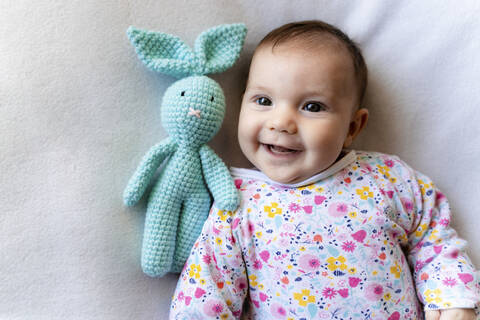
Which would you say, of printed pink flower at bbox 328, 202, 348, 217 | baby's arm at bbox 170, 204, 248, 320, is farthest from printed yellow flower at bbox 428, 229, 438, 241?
baby's arm at bbox 170, 204, 248, 320

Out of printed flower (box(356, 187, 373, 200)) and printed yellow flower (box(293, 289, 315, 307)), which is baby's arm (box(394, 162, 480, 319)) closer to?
printed flower (box(356, 187, 373, 200))

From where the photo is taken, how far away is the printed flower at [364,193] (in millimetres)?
1008

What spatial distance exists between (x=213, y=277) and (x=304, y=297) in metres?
0.20

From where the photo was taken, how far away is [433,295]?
3.21ft

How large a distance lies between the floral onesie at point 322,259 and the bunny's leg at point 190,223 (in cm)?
3

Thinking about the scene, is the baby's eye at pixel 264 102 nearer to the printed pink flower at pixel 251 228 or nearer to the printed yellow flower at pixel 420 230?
the printed pink flower at pixel 251 228

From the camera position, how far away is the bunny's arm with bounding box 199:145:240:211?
982 mm

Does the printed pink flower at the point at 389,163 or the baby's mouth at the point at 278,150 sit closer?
the baby's mouth at the point at 278,150

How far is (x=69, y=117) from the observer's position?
0.95 meters

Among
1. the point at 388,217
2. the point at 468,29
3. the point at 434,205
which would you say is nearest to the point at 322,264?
the point at 388,217

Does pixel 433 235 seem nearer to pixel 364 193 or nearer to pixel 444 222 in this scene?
pixel 444 222

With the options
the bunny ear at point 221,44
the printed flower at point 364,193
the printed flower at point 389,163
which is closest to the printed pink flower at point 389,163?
the printed flower at point 389,163

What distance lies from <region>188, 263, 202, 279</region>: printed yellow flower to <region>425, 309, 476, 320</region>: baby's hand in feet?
1.67

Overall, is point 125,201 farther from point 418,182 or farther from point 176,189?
point 418,182
